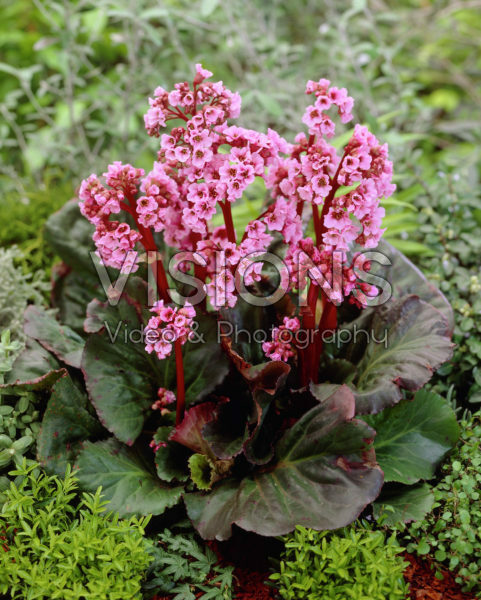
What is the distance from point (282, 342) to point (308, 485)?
16.5 inches

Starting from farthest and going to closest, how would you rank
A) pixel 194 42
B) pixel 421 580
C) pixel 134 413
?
pixel 194 42, pixel 134 413, pixel 421 580

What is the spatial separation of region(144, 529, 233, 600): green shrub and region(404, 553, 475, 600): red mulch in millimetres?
516

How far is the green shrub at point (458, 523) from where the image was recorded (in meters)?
1.53

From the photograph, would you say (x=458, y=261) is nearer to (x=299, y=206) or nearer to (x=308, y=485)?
(x=299, y=206)

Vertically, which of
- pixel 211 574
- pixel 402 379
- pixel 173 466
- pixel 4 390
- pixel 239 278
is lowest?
pixel 211 574

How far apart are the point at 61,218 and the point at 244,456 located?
1231 mm

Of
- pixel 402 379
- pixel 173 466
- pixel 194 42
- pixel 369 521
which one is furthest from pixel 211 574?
pixel 194 42

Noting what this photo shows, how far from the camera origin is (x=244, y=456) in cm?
178

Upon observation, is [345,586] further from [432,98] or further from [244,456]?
[432,98]

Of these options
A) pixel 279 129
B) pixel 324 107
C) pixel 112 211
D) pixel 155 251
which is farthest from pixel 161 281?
pixel 279 129

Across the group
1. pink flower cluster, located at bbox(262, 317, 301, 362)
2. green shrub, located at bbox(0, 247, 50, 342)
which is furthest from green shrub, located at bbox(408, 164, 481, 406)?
green shrub, located at bbox(0, 247, 50, 342)

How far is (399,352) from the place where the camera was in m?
1.77

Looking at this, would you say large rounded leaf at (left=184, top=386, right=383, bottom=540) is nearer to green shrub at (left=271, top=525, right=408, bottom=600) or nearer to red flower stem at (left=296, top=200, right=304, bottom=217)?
green shrub at (left=271, top=525, right=408, bottom=600)

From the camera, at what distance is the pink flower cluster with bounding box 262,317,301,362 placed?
1729 mm
